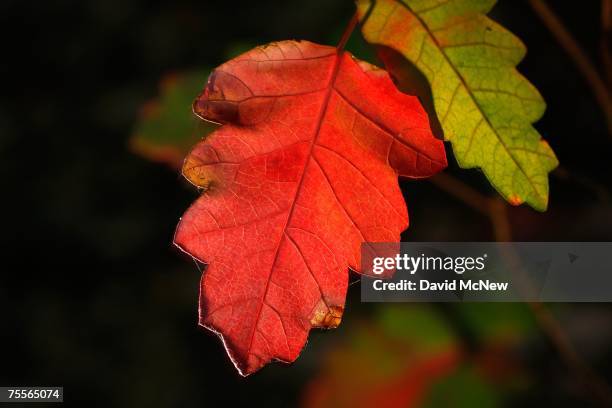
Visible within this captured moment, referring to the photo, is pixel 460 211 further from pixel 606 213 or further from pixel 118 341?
pixel 118 341

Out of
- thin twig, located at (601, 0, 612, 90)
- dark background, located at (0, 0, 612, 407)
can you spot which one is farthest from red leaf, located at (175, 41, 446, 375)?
dark background, located at (0, 0, 612, 407)

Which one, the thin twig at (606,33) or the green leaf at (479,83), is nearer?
the green leaf at (479,83)

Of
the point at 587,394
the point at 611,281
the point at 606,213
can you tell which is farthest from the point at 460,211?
the point at 611,281

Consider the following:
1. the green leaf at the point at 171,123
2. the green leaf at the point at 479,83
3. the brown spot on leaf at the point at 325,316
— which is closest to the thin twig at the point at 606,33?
the green leaf at the point at 479,83

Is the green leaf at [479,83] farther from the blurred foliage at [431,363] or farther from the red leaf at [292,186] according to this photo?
the blurred foliage at [431,363]

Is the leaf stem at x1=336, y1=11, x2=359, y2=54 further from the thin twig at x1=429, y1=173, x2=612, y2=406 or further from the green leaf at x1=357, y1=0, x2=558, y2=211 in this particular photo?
the thin twig at x1=429, y1=173, x2=612, y2=406
